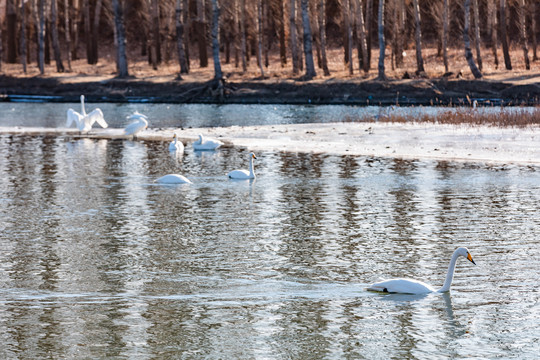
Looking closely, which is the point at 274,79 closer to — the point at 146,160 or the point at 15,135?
the point at 15,135

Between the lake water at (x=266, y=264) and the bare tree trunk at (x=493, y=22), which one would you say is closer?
the lake water at (x=266, y=264)

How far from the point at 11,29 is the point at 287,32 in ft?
67.5

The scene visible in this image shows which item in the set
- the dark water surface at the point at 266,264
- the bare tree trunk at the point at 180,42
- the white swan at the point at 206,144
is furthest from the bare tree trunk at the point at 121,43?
the dark water surface at the point at 266,264

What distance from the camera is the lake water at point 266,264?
8477 mm

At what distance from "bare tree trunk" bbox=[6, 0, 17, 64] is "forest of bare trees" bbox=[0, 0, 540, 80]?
0.07 metres

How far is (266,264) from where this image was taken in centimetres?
1135

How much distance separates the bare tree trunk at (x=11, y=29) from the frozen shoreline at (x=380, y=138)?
3241cm

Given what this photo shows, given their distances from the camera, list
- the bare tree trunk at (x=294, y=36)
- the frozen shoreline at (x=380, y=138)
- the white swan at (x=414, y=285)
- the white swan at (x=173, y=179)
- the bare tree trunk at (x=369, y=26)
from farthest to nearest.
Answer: the bare tree trunk at (x=369, y=26)
the bare tree trunk at (x=294, y=36)
the frozen shoreline at (x=380, y=138)
the white swan at (x=173, y=179)
the white swan at (x=414, y=285)

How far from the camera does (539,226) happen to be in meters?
13.6

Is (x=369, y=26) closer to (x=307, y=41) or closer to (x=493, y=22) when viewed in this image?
(x=307, y=41)

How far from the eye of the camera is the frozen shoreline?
78.5ft

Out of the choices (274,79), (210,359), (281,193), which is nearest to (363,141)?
(281,193)

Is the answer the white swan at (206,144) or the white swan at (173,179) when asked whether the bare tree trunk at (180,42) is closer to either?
the white swan at (206,144)

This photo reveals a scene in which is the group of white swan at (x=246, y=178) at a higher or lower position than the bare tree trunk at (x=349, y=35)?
lower
